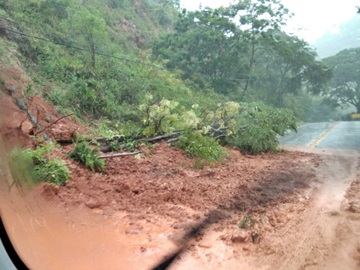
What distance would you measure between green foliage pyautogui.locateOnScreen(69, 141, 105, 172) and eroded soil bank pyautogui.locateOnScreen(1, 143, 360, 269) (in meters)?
0.17

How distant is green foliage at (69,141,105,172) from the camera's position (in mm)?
4398

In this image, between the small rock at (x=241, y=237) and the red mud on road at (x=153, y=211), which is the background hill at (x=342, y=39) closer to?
the red mud on road at (x=153, y=211)

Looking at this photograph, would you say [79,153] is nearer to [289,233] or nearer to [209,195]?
[209,195]

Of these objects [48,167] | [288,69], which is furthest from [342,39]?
[48,167]

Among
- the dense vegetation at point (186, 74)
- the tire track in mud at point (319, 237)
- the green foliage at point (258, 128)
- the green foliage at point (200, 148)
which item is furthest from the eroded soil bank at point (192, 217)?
the green foliage at point (258, 128)

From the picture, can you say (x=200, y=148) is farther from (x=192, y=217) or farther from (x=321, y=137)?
(x=321, y=137)

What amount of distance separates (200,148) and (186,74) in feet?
6.11

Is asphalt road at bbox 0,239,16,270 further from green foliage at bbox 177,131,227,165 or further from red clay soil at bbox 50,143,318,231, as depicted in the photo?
green foliage at bbox 177,131,227,165

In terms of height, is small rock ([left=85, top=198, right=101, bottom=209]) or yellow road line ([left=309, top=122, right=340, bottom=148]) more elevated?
small rock ([left=85, top=198, right=101, bottom=209])

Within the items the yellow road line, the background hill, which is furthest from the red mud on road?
the yellow road line

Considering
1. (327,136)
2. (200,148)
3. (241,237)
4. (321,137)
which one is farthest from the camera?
(321,137)

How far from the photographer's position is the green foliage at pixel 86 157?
4.40m

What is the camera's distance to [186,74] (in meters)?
6.80

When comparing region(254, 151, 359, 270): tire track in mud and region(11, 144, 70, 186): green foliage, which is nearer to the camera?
region(254, 151, 359, 270): tire track in mud
